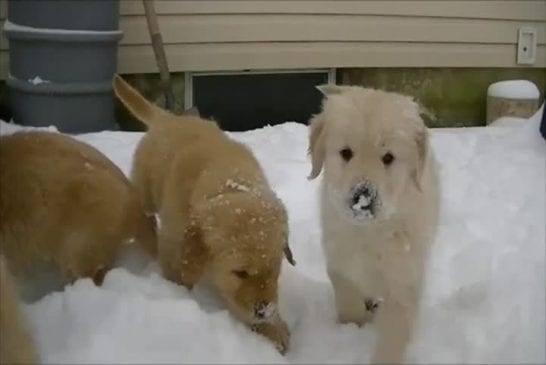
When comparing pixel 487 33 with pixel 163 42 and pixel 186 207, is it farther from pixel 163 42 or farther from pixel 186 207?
pixel 186 207

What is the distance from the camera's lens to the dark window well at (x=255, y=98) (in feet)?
21.3

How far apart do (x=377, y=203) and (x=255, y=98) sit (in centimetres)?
435

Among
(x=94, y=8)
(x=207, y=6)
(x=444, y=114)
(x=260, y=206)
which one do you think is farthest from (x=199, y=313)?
(x=444, y=114)

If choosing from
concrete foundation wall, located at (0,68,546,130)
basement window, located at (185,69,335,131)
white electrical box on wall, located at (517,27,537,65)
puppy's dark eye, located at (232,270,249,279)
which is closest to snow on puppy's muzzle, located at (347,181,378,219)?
puppy's dark eye, located at (232,270,249,279)

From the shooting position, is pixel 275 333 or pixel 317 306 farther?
pixel 317 306

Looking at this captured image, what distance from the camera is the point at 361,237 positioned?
262 centimetres

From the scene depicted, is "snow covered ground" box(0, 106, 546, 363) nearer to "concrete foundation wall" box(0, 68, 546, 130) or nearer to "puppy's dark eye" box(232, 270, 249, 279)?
"puppy's dark eye" box(232, 270, 249, 279)

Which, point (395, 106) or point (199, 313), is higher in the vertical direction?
point (395, 106)

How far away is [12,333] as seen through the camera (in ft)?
7.15

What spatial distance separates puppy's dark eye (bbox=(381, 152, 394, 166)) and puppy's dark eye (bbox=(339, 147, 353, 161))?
10cm

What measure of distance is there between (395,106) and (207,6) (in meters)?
3.80

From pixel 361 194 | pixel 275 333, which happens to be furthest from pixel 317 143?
pixel 275 333

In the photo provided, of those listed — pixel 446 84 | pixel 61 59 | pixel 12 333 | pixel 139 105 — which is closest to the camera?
pixel 12 333

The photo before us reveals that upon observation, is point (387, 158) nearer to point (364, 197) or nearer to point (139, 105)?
point (364, 197)
